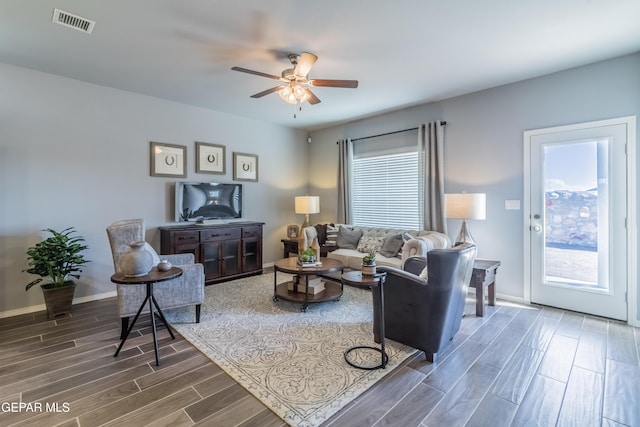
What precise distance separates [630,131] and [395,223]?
3.07 meters

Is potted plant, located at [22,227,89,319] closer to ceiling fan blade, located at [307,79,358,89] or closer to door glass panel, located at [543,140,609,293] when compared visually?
ceiling fan blade, located at [307,79,358,89]

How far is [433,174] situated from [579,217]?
1819mm

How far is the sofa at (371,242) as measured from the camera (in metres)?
3.93

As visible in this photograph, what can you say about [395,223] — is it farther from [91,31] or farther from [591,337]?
[91,31]

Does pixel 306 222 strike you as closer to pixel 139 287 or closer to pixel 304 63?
pixel 139 287

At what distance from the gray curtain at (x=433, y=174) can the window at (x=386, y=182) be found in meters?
→ 0.22

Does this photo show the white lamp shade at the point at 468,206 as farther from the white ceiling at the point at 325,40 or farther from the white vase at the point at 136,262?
the white vase at the point at 136,262

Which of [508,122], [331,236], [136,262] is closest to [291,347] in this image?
[136,262]

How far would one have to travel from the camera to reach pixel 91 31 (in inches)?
106

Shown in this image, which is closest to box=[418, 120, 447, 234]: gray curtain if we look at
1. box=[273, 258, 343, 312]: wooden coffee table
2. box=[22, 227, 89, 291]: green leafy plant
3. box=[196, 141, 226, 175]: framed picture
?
box=[273, 258, 343, 312]: wooden coffee table

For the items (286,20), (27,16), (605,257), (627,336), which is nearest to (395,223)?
(605,257)

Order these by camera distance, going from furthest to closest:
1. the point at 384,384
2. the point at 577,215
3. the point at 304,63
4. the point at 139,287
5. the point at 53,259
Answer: the point at 577,215
the point at 53,259
the point at 139,287
the point at 304,63
the point at 384,384

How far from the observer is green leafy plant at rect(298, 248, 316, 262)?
12.2 feet

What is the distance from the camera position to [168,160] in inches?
182
